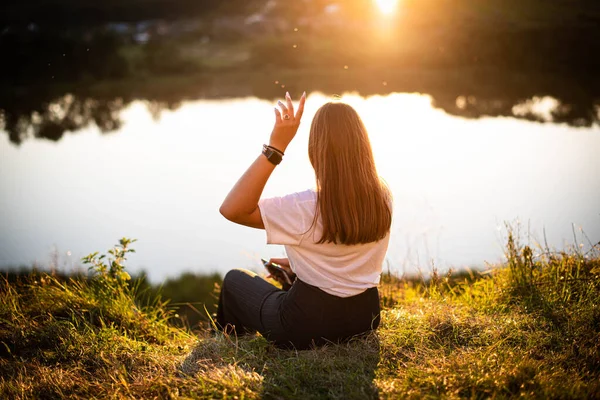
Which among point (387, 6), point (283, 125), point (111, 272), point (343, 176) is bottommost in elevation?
point (111, 272)

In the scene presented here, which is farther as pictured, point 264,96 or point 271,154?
point 264,96

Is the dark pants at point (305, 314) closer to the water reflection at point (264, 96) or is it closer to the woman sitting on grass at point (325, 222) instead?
the woman sitting on grass at point (325, 222)

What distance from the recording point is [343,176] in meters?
2.90

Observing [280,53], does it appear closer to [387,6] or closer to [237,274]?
[387,6]

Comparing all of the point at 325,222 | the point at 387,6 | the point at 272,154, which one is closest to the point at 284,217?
the point at 325,222

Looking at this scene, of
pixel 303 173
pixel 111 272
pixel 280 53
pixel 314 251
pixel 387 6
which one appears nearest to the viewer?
pixel 314 251

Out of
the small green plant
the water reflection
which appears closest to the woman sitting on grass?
the small green plant

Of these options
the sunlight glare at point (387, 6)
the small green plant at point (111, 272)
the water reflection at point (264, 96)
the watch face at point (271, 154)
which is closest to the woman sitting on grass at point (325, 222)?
the watch face at point (271, 154)

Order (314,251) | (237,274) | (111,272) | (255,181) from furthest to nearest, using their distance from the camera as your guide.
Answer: (111,272), (237,274), (314,251), (255,181)

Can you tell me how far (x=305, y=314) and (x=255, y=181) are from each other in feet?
2.51

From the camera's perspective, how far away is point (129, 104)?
17.0m

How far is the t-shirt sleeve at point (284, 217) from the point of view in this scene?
2.88 metres

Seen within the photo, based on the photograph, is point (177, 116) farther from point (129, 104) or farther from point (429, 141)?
point (429, 141)

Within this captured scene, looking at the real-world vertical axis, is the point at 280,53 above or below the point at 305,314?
above
